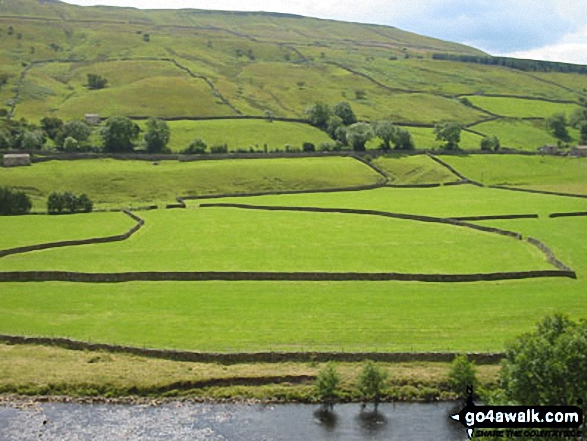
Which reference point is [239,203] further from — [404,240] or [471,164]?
[471,164]

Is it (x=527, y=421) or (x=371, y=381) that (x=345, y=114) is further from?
(x=527, y=421)

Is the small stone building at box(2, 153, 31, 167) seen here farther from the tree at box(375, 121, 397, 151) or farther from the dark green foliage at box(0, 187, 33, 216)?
the tree at box(375, 121, 397, 151)

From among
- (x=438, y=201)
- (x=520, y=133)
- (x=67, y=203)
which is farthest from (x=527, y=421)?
(x=520, y=133)

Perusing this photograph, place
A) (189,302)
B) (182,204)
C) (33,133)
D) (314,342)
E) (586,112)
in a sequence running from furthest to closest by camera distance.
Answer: (586,112) → (33,133) → (182,204) → (189,302) → (314,342)

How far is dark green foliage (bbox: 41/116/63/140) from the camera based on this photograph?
469ft

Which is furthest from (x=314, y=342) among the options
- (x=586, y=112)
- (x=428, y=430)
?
(x=586, y=112)

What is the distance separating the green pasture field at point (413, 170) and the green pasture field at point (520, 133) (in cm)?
3808

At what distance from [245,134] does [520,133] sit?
248ft

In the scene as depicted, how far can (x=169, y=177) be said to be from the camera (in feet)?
395

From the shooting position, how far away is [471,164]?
14075cm

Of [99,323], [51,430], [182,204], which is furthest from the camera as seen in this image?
[182,204]

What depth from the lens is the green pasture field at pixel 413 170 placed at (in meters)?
130

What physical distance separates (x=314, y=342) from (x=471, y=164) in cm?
10184

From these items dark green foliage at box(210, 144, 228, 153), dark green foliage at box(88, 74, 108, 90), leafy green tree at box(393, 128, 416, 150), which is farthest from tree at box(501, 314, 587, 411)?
dark green foliage at box(88, 74, 108, 90)
